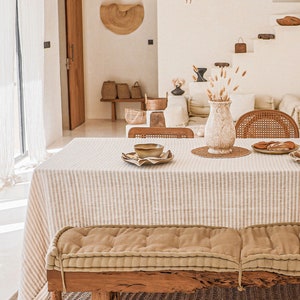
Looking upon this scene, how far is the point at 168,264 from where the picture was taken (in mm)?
2934

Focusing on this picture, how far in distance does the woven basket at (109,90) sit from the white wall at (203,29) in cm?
181

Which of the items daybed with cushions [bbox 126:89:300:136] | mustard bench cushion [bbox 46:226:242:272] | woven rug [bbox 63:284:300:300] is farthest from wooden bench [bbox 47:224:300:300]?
daybed with cushions [bbox 126:89:300:136]

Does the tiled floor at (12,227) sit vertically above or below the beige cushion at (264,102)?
below

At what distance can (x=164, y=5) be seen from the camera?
896 centimetres

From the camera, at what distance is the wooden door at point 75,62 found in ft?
32.7

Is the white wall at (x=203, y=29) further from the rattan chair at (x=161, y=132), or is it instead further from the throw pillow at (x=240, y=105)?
the rattan chair at (x=161, y=132)

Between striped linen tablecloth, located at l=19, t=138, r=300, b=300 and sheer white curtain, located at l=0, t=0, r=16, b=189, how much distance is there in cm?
322

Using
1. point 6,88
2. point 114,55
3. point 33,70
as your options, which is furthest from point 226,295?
point 114,55

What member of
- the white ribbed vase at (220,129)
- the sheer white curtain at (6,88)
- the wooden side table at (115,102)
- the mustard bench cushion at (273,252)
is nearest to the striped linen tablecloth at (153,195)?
the white ribbed vase at (220,129)

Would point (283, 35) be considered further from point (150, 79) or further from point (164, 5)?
point (150, 79)

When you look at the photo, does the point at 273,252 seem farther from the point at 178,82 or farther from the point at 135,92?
the point at 135,92

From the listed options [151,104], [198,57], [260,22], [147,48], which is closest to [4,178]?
[151,104]

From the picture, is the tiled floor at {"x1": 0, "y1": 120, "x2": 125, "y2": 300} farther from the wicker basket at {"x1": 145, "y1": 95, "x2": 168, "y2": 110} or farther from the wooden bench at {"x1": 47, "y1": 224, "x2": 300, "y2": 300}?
the wicker basket at {"x1": 145, "y1": 95, "x2": 168, "y2": 110}

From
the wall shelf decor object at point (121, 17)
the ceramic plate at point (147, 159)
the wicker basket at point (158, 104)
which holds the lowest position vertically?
the wicker basket at point (158, 104)
